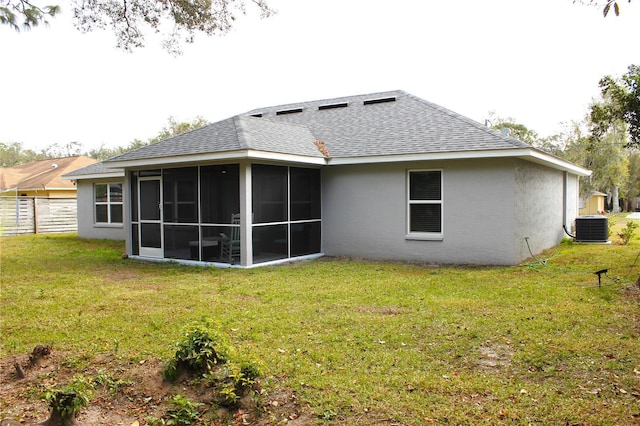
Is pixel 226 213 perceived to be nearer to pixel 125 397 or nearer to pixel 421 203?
pixel 421 203

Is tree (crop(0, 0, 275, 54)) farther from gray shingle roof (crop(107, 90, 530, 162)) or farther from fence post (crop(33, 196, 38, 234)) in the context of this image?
fence post (crop(33, 196, 38, 234))

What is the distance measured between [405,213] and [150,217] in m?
6.71

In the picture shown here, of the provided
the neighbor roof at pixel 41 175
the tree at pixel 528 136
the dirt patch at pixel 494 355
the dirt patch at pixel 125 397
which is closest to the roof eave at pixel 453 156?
the dirt patch at pixel 494 355

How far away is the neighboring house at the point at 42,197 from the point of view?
74.0ft

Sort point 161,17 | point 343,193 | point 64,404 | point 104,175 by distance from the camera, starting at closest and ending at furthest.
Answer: point 64,404, point 161,17, point 343,193, point 104,175

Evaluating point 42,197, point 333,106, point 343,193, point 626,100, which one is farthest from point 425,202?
point 42,197

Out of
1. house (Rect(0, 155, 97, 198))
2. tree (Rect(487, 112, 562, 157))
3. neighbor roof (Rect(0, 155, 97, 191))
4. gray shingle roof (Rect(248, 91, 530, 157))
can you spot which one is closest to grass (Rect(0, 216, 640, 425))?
gray shingle roof (Rect(248, 91, 530, 157))

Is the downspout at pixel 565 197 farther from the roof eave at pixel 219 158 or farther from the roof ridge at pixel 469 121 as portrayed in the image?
the roof eave at pixel 219 158

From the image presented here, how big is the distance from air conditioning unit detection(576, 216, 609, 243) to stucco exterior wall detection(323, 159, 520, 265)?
247 inches

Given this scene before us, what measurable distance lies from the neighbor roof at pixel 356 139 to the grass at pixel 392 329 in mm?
2672

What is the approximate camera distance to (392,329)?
5.82m

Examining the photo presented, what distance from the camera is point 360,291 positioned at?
820 cm

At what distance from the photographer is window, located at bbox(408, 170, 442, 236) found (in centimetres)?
1182

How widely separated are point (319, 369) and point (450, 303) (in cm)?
325
